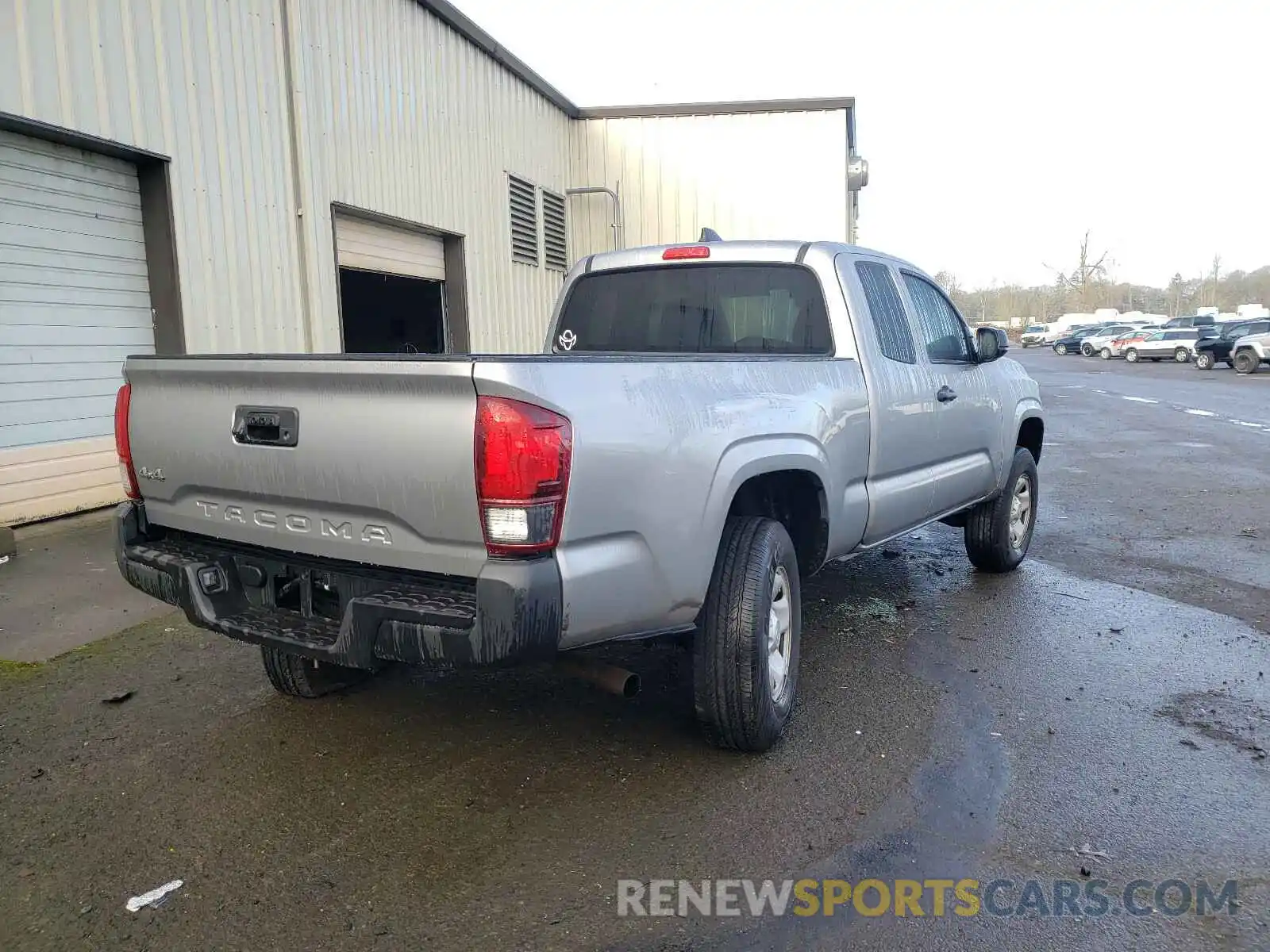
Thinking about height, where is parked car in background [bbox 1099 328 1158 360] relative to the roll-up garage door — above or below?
below

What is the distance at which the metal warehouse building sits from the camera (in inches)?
264

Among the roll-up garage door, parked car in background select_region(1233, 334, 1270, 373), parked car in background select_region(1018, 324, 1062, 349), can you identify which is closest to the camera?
the roll-up garage door

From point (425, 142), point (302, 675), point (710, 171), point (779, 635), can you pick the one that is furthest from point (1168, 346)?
point (302, 675)

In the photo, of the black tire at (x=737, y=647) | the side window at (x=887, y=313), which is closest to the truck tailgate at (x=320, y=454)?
the black tire at (x=737, y=647)

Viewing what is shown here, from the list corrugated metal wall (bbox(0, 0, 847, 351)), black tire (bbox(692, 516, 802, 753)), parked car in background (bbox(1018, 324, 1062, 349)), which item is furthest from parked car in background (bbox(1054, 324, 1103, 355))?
black tire (bbox(692, 516, 802, 753))

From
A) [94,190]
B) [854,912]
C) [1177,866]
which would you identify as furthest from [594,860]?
[94,190]

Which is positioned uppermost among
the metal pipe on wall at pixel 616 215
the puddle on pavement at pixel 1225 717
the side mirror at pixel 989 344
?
the metal pipe on wall at pixel 616 215

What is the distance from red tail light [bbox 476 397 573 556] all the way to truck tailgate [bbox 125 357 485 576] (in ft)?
0.15

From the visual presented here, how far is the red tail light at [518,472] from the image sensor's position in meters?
2.54

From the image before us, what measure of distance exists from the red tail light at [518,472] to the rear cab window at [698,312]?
2.00 metres

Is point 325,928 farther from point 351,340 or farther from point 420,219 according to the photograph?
point 351,340

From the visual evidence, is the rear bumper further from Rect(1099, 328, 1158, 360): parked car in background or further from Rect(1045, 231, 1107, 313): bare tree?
Rect(1045, 231, 1107, 313): bare tree

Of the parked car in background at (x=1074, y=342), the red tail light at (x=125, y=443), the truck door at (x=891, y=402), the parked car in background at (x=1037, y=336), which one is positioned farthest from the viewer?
the parked car in background at (x=1037, y=336)

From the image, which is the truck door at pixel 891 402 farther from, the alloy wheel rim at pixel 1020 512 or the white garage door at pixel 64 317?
the white garage door at pixel 64 317
